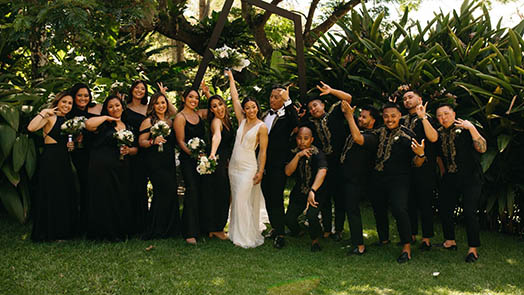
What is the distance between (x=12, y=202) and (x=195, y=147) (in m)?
2.47

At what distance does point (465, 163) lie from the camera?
523 cm

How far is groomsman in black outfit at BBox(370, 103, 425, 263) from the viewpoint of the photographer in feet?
16.8

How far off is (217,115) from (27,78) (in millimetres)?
4946

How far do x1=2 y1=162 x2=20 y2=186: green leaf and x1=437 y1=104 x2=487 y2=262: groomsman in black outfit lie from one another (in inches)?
201

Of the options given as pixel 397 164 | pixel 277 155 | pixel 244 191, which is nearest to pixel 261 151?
pixel 277 155

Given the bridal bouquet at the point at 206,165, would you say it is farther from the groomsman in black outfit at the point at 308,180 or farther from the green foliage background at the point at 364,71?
the green foliage background at the point at 364,71

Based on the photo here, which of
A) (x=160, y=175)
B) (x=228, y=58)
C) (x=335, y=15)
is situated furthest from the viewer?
(x=335, y=15)

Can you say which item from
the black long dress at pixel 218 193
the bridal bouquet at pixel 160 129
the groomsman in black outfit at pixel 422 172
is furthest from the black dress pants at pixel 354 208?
the bridal bouquet at pixel 160 129

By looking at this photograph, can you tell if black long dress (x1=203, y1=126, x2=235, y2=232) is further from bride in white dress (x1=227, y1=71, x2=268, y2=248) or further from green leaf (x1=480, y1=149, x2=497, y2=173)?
green leaf (x1=480, y1=149, x2=497, y2=173)

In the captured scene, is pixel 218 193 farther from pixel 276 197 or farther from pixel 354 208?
pixel 354 208

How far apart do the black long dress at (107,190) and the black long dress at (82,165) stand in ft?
0.56

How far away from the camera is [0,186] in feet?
19.5

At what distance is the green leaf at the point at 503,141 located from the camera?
18.7 feet

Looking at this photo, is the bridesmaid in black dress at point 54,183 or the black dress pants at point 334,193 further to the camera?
the black dress pants at point 334,193
